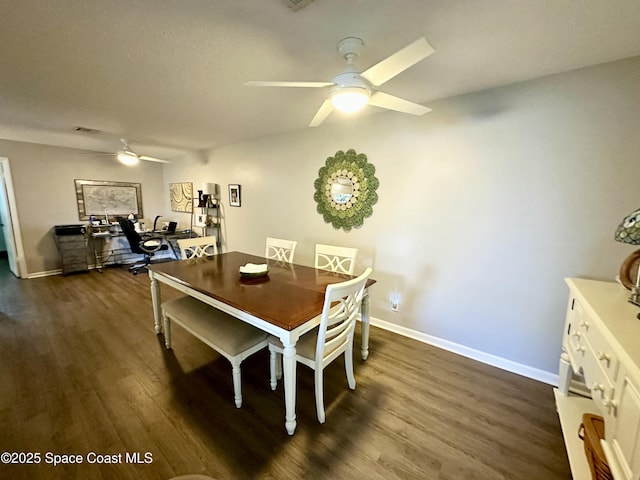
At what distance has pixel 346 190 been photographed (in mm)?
2973

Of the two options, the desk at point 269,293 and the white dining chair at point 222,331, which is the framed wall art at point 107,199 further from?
the white dining chair at point 222,331

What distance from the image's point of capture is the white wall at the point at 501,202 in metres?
1.74

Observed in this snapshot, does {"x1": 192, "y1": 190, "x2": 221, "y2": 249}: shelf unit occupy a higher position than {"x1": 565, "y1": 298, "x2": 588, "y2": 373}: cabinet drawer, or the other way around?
{"x1": 192, "y1": 190, "x2": 221, "y2": 249}: shelf unit

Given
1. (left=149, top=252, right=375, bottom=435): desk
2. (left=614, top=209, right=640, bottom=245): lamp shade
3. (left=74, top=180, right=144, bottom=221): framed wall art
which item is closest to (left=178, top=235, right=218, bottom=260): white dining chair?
(left=149, top=252, right=375, bottom=435): desk

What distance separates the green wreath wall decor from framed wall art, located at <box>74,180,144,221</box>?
458 cm

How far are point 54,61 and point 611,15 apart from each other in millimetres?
3187

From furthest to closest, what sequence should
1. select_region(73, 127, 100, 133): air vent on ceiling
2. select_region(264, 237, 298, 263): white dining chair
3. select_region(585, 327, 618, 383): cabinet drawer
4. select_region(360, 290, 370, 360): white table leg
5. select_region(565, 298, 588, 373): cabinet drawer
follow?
select_region(73, 127, 100, 133): air vent on ceiling → select_region(264, 237, 298, 263): white dining chair → select_region(360, 290, 370, 360): white table leg → select_region(565, 298, 588, 373): cabinet drawer → select_region(585, 327, 618, 383): cabinet drawer

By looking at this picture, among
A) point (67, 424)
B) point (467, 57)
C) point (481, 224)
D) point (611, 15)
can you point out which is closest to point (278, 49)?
point (467, 57)

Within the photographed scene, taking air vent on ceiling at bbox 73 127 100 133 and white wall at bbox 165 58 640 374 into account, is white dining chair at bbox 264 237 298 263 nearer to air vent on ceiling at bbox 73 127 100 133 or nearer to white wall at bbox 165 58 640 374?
white wall at bbox 165 58 640 374

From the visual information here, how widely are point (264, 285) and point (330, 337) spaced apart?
2.11 feet

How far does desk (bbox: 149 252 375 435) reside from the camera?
57.5 inches

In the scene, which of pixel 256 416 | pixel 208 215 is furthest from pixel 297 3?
pixel 208 215

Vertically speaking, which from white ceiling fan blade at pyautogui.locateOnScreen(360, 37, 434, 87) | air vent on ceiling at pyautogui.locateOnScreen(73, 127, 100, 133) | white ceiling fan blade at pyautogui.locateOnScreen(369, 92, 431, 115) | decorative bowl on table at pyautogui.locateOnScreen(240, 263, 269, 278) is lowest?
decorative bowl on table at pyautogui.locateOnScreen(240, 263, 269, 278)

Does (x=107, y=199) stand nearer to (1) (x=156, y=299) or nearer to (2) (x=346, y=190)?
(1) (x=156, y=299)
